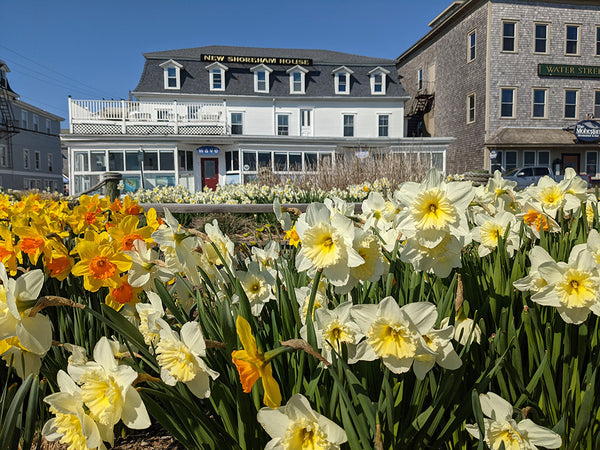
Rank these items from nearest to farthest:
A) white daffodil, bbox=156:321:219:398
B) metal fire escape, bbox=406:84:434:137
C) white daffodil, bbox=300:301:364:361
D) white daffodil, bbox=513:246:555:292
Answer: white daffodil, bbox=156:321:219:398 → white daffodil, bbox=300:301:364:361 → white daffodil, bbox=513:246:555:292 → metal fire escape, bbox=406:84:434:137

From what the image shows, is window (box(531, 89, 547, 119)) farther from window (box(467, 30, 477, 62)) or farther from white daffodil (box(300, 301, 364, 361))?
white daffodil (box(300, 301, 364, 361))

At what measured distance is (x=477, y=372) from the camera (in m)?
1.20

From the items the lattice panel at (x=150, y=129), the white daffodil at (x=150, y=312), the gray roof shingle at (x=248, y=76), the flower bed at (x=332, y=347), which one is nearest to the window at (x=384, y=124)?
the gray roof shingle at (x=248, y=76)

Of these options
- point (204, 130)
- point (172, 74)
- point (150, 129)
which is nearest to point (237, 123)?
point (204, 130)

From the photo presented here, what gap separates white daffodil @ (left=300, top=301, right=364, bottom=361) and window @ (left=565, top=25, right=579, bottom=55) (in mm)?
29716

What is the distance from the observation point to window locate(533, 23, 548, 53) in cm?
2400

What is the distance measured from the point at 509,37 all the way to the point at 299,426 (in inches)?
1096

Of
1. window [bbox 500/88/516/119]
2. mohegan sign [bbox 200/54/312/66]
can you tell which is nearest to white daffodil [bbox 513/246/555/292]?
window [bbox 500/88/516/119]

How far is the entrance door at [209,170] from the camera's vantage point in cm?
2344

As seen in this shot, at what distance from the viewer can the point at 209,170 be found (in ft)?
77.4

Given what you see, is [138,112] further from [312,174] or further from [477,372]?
[477,372]

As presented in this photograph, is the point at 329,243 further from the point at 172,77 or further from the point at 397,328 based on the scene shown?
the point at 172,77

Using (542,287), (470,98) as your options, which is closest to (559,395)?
(542,287)

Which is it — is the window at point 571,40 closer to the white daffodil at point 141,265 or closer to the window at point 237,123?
the window at point 237,123
